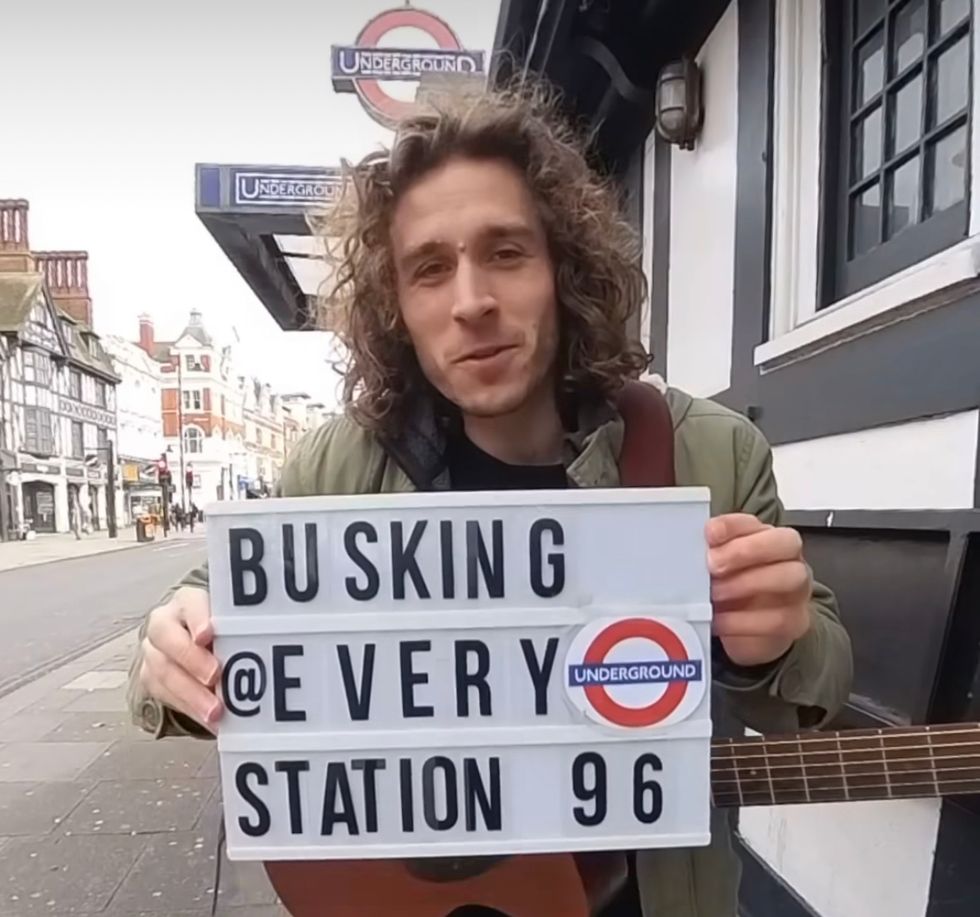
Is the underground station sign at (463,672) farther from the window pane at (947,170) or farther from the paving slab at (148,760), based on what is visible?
the paving slab at (148,760)

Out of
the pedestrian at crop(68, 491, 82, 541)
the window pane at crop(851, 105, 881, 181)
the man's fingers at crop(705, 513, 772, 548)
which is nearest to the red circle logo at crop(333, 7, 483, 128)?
the window pane at crop(851, 105, 881, 181)

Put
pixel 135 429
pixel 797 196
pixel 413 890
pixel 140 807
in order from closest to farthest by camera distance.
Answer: pixel 413 890 → pixel 797 196 → pixel 140 807 → pixel 135 429

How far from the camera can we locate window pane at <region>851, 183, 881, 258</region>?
2.16 metres

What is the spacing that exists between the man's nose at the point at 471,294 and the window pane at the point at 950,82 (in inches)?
49.1

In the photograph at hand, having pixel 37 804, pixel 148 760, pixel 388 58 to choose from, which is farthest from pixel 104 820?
pixel 388 58

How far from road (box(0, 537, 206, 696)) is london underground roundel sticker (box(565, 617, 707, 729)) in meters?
2.64

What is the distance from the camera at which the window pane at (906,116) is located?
1937 millimetres

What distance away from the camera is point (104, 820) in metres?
3.68

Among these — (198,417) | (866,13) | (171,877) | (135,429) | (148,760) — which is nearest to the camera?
→ (866,13)

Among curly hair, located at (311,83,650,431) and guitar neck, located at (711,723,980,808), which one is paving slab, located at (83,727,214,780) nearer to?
curly hair, located at (311,83,650,431)

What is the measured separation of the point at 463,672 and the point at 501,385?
15.5 inches

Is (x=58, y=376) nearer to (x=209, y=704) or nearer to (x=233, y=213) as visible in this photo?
(x=233, y=213)

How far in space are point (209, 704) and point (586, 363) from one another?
696mm

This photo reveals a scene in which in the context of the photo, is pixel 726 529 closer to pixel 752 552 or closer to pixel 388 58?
pixel 752 552
